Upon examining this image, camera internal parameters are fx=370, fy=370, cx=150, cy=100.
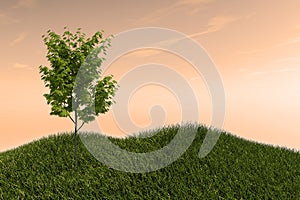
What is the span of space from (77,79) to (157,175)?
15.9ft

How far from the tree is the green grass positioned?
90.2 inches

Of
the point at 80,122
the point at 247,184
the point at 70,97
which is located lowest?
the point at 247,184

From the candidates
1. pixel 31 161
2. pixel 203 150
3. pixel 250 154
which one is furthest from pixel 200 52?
pixel 31 161

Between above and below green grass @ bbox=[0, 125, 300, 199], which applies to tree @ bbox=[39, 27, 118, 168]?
above

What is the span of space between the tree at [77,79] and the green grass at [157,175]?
7.51ft

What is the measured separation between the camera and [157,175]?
1427cm

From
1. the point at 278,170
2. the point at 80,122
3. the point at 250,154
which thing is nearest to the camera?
the point at 80,122

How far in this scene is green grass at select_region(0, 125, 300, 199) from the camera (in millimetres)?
13391

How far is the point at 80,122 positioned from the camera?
15.0 m

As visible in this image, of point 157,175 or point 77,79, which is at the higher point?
point 77,79

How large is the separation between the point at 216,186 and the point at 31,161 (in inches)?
333

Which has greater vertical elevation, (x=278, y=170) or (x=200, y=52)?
(x=200, y=52)

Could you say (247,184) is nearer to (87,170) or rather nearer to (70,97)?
→ (87,170)

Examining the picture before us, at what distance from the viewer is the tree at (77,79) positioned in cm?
1428
